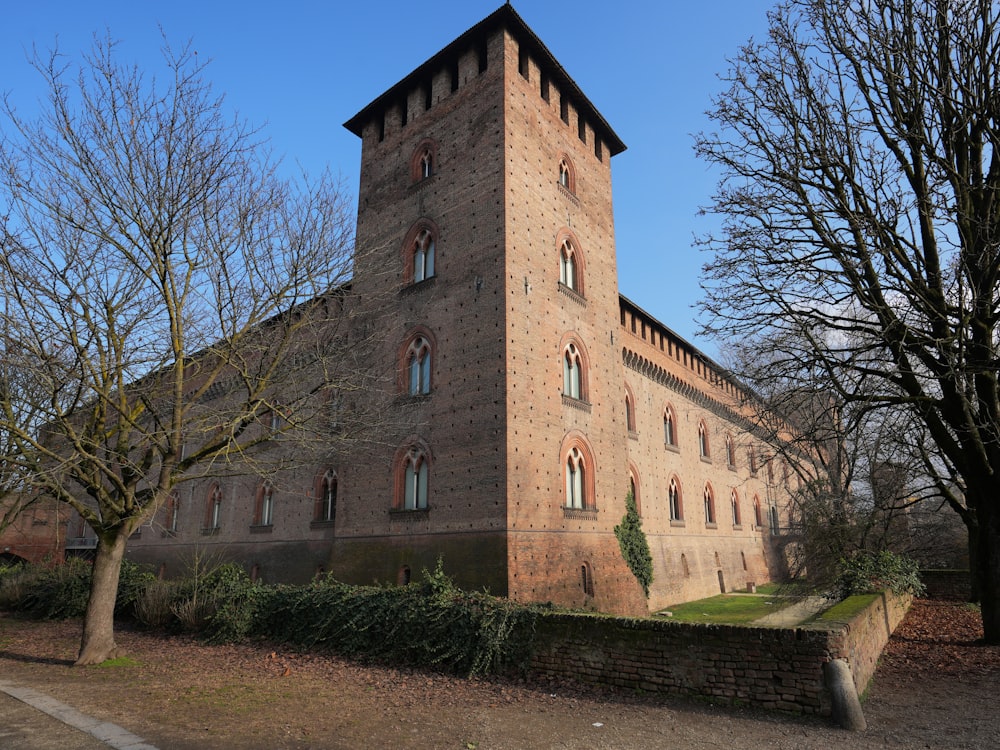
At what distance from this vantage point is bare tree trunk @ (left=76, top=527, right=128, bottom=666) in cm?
993

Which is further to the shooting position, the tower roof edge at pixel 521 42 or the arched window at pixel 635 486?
the arched window at pixel 635 486

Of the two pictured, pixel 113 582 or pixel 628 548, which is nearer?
pixel 113 582

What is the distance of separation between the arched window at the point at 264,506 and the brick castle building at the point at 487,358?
75 mm

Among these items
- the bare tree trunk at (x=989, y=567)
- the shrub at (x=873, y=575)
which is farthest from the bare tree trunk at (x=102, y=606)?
the bare tree trunk at (x=989, y=567)

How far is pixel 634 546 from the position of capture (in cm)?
1742

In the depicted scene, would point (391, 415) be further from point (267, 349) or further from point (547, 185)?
point (547, 185)

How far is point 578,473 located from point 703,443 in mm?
14701

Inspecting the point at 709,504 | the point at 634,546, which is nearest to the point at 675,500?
the point at 709,504

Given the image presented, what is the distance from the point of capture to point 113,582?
1028 cm

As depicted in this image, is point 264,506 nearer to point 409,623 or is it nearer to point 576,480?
point 576,480

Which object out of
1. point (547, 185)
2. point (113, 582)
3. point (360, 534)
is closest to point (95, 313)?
point (113, 582)

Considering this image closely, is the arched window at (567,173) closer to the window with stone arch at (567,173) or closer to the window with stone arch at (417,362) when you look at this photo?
the window with stone arch at (567,173)

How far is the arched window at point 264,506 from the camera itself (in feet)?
69.9

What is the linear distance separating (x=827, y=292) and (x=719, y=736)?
6.86m
